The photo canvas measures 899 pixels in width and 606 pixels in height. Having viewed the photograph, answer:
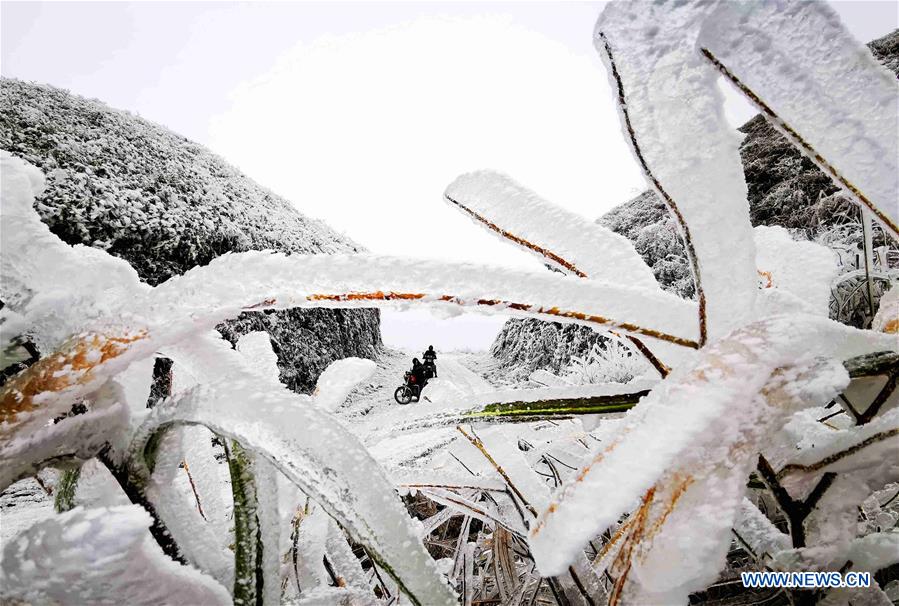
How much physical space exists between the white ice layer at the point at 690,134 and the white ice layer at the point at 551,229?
0.28ft

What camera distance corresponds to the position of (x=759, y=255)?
412 millimetres

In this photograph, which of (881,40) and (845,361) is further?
(881,40)

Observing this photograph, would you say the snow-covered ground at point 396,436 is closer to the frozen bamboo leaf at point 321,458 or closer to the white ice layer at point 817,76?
the frozen bamboo leaf at point 321,458

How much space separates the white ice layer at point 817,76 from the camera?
22cm

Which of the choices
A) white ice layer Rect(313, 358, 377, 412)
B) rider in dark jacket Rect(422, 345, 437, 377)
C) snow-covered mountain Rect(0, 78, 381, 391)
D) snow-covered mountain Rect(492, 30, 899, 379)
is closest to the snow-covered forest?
white ice layer Rect(313, 358, 377, 412)

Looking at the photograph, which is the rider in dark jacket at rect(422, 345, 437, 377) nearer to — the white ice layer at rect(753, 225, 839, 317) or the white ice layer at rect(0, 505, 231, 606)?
the white ice layer at rect(753, 225, 839, 317)

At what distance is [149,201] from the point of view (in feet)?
20.6

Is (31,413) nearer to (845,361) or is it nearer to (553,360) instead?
(845,361)

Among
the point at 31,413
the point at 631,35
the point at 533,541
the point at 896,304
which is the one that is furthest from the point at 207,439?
the point at 896,304

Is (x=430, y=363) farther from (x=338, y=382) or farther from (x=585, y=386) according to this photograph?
(x=585, y=386)

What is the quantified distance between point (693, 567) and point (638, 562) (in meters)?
0.03

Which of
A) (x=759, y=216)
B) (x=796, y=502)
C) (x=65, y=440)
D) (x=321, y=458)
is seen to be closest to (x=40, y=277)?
(x=65, y=440)

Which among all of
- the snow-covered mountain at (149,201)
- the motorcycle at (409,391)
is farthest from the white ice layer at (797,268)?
the motorcycle at (409,391)

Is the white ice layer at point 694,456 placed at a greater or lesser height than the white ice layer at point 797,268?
lesser
